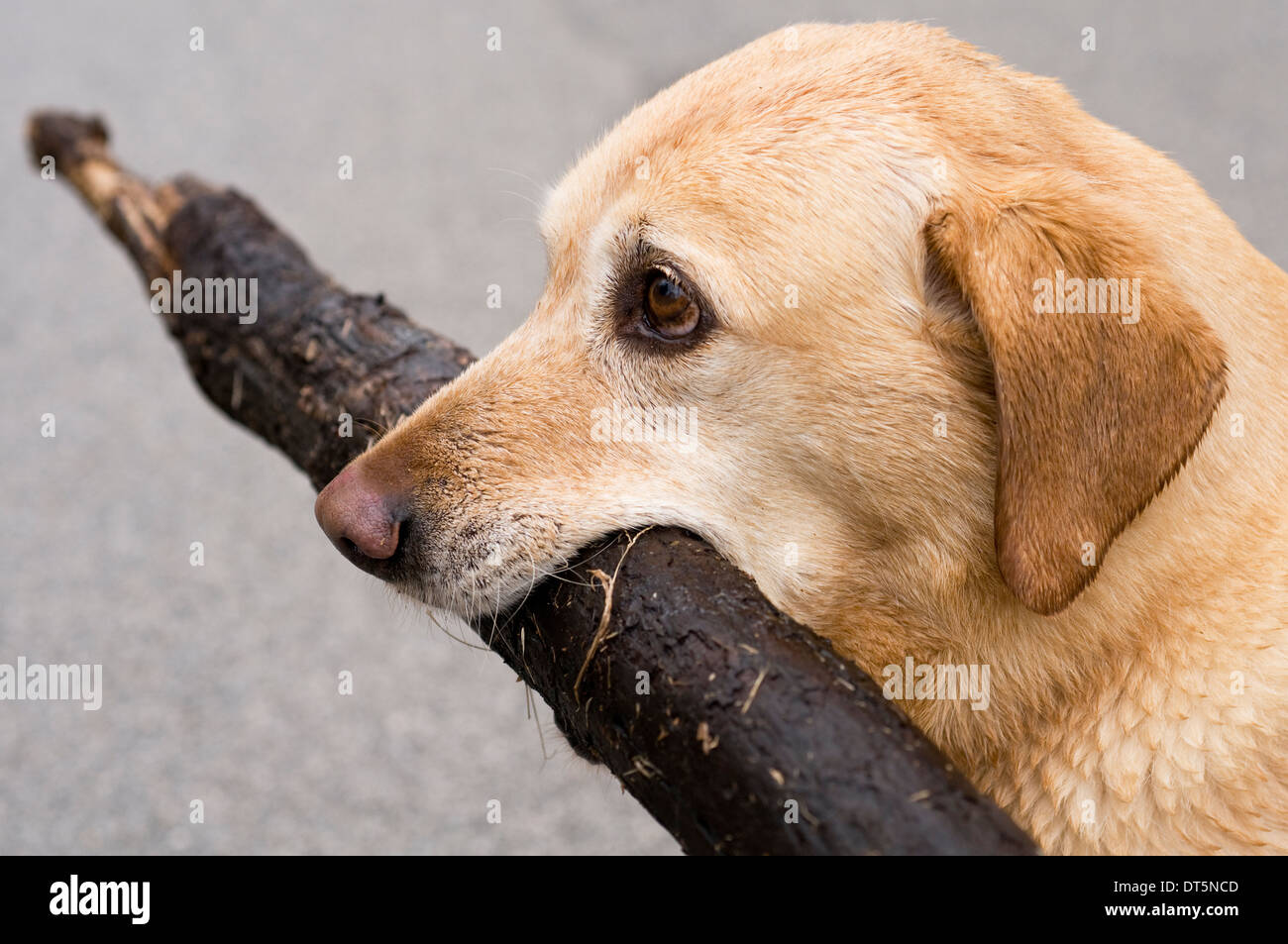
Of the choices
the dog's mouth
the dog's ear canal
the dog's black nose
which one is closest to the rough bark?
the dog's mouth

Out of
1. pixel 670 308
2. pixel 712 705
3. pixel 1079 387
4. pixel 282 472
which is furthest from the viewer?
pixel 282 472

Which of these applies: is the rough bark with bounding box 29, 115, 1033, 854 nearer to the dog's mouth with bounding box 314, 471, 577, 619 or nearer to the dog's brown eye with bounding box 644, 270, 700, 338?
the dog's mouth with bounding box 314, 471, 577, 619

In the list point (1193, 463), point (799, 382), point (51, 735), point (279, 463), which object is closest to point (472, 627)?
point (799, 382)

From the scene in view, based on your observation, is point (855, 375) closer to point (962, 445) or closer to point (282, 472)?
point (962, 445)

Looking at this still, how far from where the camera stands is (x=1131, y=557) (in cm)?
156

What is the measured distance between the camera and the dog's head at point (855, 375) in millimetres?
1464

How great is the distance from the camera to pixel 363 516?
1627 millimetres

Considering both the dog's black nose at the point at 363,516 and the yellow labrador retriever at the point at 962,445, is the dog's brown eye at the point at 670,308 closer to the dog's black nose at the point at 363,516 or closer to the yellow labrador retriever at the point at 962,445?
the yellow labrador retriever at the point at 962,445

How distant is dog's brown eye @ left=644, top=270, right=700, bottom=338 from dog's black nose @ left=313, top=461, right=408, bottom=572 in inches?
17.5

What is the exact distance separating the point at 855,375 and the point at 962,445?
0.17 meters

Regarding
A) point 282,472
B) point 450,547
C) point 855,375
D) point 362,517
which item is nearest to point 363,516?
point 362,517

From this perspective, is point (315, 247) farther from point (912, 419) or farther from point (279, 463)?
point (912, 419)

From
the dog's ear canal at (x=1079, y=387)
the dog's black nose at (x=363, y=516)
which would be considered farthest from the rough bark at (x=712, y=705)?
the dog's ear canal at (x=1079, y=387)

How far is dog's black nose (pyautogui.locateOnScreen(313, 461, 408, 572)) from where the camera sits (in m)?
1.62
